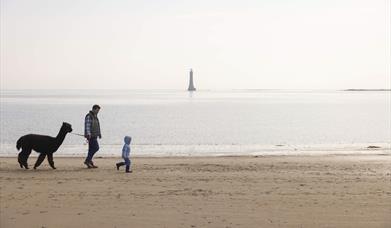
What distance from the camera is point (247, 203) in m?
9.36

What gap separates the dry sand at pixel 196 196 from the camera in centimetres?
816

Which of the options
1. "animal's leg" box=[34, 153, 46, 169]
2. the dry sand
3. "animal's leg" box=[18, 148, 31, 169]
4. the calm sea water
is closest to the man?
the dry sand

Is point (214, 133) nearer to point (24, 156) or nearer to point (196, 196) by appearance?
point (24, 156)

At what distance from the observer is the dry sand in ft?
26.8

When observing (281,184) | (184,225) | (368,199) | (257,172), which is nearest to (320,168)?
(257,172)

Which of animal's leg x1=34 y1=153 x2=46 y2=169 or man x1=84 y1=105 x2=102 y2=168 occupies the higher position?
man x1=84 y1=105 x2=102 y2=168

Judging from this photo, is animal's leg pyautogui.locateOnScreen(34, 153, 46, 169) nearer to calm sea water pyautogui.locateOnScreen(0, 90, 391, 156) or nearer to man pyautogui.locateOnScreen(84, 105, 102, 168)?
man pyautogui.locateOnScreen(84, 105, 102, 168)

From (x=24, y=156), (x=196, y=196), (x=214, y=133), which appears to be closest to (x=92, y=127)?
(x=24, y=156)

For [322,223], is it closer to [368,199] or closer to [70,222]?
[368,199]

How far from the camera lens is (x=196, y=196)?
392 inches

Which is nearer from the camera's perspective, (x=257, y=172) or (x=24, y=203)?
(x=24, y=203)

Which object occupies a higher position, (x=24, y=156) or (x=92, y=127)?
(x=92, y=127)

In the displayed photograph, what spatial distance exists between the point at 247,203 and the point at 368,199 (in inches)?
90.6

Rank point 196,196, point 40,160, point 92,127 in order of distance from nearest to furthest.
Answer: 1. point 196,196
2. point 40,160
3. point 92,127
